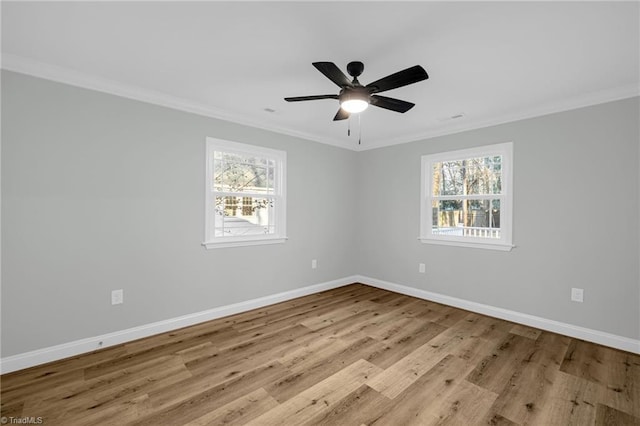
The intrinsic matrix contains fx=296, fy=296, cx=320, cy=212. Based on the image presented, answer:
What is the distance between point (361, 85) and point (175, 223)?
237 cm

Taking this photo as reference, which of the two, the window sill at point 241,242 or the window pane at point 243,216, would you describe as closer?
the window sill at point 241,242

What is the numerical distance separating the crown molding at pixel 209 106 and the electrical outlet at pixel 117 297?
1891mm

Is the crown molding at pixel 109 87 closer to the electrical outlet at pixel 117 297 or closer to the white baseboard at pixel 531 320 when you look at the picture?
the electrical outlet at pixel 117 297

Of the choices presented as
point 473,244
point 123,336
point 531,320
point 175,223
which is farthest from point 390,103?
point 123,336

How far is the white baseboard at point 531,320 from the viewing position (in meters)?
2.83

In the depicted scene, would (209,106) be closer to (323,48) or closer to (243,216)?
(243,216)

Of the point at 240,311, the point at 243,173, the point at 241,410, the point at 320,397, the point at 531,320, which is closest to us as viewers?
the point at 241,410

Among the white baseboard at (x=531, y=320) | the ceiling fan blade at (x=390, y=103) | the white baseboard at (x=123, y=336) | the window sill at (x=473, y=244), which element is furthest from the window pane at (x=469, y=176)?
the white baseboard at (x=123, y=336)

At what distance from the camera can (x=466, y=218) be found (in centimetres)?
400

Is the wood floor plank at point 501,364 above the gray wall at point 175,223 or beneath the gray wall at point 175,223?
beneath

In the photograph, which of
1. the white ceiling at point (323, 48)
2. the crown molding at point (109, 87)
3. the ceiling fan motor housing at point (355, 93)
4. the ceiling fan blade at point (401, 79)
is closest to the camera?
the white ceiling at point (323, 48)

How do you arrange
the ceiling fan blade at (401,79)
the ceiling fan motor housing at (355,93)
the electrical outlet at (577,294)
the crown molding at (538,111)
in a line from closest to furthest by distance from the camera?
the ceiling fan blade at (401,79)
the ceiling fan motor housing at (355,93)
the crown molding at (538,111)
the electrical outlet at (577,294)

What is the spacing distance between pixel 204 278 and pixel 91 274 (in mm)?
1059

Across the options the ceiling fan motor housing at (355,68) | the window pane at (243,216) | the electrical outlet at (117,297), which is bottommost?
the electrical outlet at (117,297)
